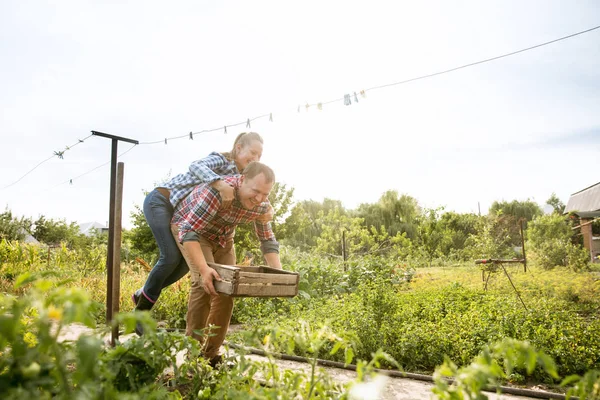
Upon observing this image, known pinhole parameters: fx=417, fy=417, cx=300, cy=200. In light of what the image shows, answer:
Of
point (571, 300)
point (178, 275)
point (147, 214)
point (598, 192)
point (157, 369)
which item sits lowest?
point (571, 300)

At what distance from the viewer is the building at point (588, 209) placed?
17.3 meters

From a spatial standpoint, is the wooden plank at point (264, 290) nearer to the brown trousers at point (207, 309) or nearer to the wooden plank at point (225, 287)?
the wooden plank at point (225, 287)

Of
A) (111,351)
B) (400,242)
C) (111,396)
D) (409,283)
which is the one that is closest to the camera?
(111,396)

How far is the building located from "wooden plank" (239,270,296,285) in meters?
17.6

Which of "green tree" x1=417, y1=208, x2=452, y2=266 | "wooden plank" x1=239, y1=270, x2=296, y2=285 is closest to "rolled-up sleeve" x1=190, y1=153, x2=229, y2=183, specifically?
"wooden plank" x1=239, y1=270, x2=296, y2=285

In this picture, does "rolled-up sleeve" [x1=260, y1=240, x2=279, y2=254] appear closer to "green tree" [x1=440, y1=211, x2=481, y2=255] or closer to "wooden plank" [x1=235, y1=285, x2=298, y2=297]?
"wooden plank" [x1=235, y1=285, x2=298, y2=297]

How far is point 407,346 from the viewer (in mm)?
3160

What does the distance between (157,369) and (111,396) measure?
0.47 metres

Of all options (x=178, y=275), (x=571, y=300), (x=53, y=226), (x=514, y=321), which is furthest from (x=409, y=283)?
(x=53, y=226)

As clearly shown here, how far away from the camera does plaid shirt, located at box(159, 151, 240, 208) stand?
9.21 ft

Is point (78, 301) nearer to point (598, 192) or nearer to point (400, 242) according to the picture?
point (400, 242)

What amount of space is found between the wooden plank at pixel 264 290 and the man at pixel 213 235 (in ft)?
0.67

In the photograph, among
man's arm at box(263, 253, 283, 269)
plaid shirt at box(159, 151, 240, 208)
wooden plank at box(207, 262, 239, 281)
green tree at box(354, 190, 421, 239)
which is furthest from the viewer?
green tree at box(354, 190, 421, 239)

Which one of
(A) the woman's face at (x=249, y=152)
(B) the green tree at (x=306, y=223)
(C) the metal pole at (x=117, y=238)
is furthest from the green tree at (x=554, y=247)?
(C) the metal pole at (x=117, y=238)
